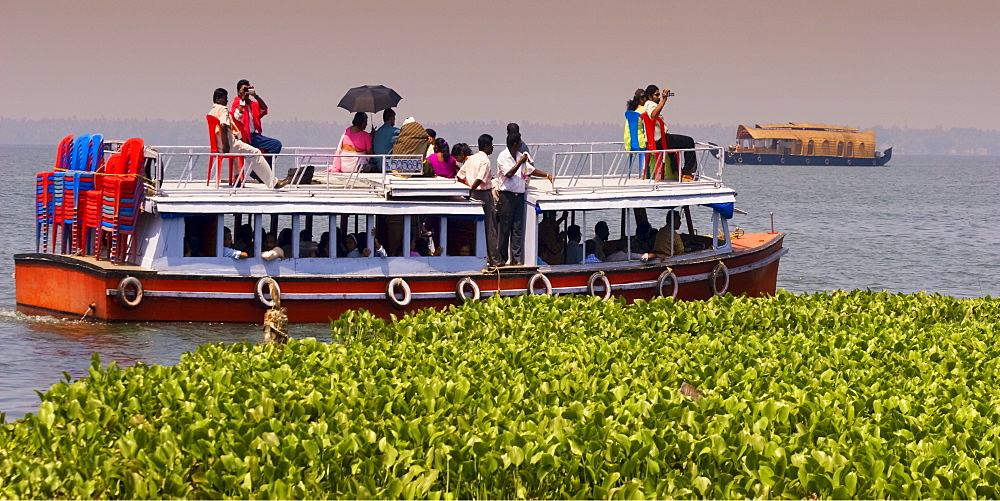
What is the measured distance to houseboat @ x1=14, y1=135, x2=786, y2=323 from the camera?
1923 centimetres

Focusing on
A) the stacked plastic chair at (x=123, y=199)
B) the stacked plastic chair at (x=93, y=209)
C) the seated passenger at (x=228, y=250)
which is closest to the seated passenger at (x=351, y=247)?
the seated passenger at (x=228, y=250)

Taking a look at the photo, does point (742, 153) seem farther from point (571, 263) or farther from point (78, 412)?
point (78, 412)

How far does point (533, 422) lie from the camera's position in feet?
30.8

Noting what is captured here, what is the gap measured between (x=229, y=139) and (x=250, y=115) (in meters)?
0.56

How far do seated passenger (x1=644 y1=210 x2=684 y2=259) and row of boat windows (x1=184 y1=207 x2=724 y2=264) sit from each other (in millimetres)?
339

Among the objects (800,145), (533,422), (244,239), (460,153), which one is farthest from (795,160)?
(533,422)

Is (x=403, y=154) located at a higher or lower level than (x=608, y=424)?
higher

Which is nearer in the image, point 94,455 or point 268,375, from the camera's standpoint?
point 94,455

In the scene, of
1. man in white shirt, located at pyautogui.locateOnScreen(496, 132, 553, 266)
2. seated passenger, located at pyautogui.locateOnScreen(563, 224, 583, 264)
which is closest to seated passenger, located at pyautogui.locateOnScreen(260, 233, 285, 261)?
man in white shirt, located at pyautogui.locateOnScreen(496, 132, 553, 266)

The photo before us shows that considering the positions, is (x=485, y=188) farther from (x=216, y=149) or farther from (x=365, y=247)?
(x=216, y=149)

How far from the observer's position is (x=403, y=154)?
21.2 meters

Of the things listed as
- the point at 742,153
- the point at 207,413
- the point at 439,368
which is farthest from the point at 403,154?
the point at 742,153

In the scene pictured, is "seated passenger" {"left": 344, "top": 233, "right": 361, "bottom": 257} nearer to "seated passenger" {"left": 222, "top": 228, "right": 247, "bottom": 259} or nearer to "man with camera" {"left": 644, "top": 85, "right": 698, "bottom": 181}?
"seated passenger" {"left": 222, "top": 228, "right": 247, "bottom": 259}

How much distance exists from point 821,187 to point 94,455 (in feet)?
316
